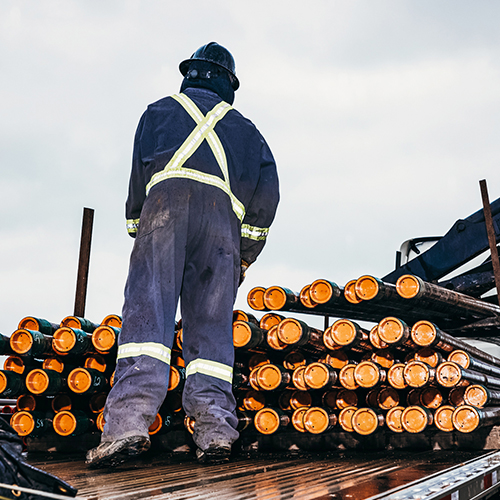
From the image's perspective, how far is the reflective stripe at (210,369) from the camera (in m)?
2.88

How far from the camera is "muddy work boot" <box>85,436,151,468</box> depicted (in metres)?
2.36

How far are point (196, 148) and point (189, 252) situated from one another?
1.87 ft

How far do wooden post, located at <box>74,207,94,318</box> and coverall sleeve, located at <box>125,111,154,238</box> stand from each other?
1665 millimetres

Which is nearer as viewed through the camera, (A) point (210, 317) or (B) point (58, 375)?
(A) point (210, 317)

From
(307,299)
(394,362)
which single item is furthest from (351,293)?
(394,362)

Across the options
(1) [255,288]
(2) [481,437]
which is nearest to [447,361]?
(2) [481,437]

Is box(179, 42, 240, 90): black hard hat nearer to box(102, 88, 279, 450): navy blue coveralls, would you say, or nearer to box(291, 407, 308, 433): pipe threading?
box(102, 88, 279, 450): navy blue coveralls

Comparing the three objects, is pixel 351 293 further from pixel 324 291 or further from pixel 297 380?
pixel 297 380

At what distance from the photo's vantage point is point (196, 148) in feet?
10.1

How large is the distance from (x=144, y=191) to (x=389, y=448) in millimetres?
2246

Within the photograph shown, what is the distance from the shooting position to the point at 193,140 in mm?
3092

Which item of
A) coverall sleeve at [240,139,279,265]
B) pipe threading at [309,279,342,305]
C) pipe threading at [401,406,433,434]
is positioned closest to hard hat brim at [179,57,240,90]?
coverall sleeve at [240,139,279,265]

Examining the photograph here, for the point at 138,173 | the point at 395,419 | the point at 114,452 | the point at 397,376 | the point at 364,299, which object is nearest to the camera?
the point at 114,452

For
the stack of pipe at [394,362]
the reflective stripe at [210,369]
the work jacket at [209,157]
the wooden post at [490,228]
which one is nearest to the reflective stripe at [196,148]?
the work jacket at [209,157]
